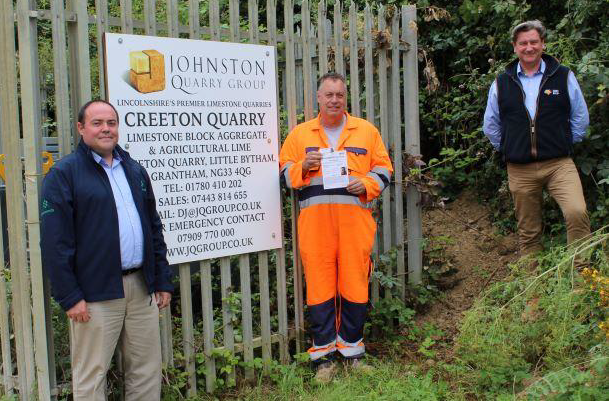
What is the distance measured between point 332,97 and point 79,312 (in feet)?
7.11

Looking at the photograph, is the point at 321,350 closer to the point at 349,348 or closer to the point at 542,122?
the point at 349,348

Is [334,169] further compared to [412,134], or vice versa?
[412,134]

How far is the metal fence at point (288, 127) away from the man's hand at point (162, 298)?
1.23 feet

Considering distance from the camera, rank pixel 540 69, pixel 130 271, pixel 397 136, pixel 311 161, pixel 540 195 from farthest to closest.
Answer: pixel 397 136 → pixel 540 195 → pixel 540 69 → pixel 311 161 → pixel 130 271

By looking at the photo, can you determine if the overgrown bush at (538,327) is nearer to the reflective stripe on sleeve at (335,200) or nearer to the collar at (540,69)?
the reflective stripe on sleeve at (335,200)

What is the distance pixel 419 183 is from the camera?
5492 mm

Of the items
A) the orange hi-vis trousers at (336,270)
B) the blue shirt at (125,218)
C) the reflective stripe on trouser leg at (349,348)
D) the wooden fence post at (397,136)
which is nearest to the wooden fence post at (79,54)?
the blue shirt at (125,218)

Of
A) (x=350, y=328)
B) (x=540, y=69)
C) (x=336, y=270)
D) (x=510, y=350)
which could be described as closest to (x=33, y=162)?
(x=336, y=270)

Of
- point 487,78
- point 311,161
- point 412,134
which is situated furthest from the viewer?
point 487,78

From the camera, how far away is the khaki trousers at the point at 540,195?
4.83 m

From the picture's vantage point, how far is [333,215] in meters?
4.52

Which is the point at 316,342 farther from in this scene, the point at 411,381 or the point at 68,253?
the point at 68,253

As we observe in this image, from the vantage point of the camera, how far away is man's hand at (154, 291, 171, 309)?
3.73 meters

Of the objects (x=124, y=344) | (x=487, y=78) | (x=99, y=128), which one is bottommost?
(x=124, y=344)
